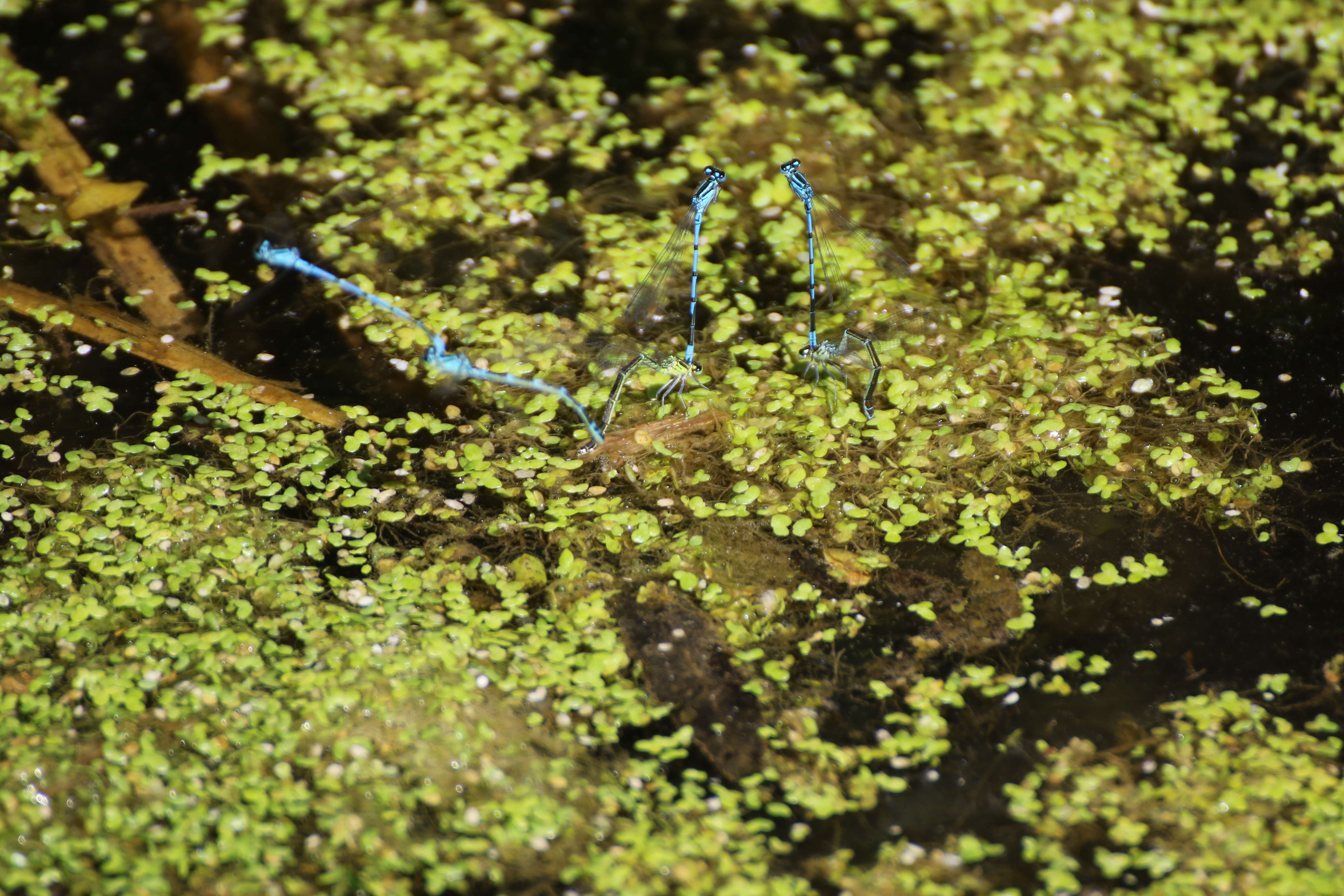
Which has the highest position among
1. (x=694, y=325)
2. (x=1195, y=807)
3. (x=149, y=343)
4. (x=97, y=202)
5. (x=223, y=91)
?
(x=223, y=91)

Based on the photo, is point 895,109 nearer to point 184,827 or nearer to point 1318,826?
point 1318,826

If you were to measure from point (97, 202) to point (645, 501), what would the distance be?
2.61m

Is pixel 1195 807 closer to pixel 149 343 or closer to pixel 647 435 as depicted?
pixel 647 435

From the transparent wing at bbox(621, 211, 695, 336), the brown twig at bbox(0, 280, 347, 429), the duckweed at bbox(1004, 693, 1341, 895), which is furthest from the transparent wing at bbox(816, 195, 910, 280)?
the brown twig at bbox(0, 280, 347, 429)

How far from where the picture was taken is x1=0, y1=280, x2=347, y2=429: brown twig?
3.52 meters

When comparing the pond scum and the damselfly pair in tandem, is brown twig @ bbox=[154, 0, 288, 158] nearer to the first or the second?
the pond scum

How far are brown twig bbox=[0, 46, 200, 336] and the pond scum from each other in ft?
0.30

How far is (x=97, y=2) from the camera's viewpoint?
5000 millimetres

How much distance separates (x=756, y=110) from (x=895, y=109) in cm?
62

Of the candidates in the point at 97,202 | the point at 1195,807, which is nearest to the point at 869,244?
the point at 1195,807

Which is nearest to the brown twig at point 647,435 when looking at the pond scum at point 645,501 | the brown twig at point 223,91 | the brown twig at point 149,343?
the pond scum at point 645,501

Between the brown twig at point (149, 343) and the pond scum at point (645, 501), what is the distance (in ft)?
0.23

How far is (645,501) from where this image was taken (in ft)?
10.8

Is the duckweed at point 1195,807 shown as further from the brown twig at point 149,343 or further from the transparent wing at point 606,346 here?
the brown twig at point 149,343
